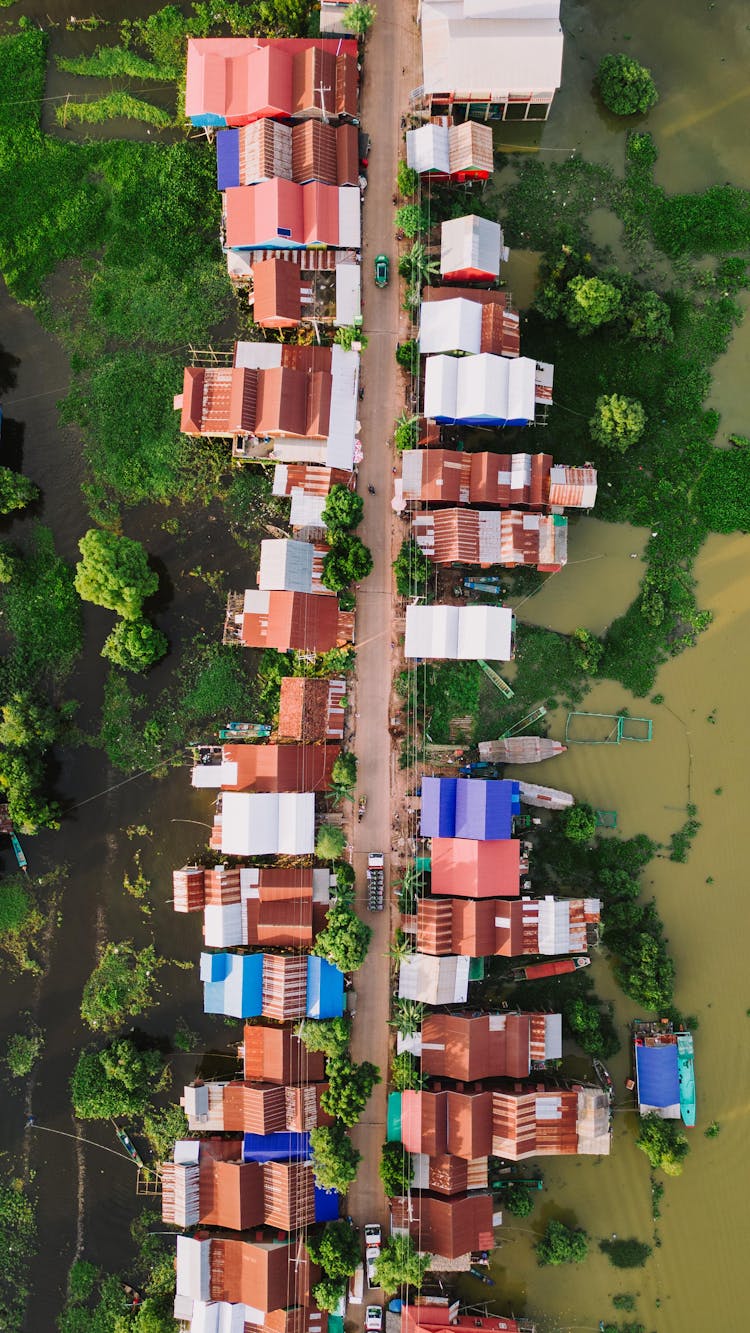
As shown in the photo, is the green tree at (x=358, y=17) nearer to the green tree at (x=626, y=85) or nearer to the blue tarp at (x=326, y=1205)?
the green tree at (x=626, y=85)

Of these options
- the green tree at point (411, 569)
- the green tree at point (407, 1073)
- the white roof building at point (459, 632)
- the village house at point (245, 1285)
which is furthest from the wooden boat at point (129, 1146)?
the green tree at point (411, 569)

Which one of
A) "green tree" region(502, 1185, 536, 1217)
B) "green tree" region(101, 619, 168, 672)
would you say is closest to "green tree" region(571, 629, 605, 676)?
"green tree" region(101, 619, 168, 672)

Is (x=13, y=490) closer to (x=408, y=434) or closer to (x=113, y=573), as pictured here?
(x=113, y=573)

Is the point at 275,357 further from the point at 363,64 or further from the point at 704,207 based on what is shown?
the point at 704,207

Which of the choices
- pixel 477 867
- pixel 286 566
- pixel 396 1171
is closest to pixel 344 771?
pixel 477 867

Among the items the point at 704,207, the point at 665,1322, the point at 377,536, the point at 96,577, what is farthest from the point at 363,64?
the point at 665,1322
